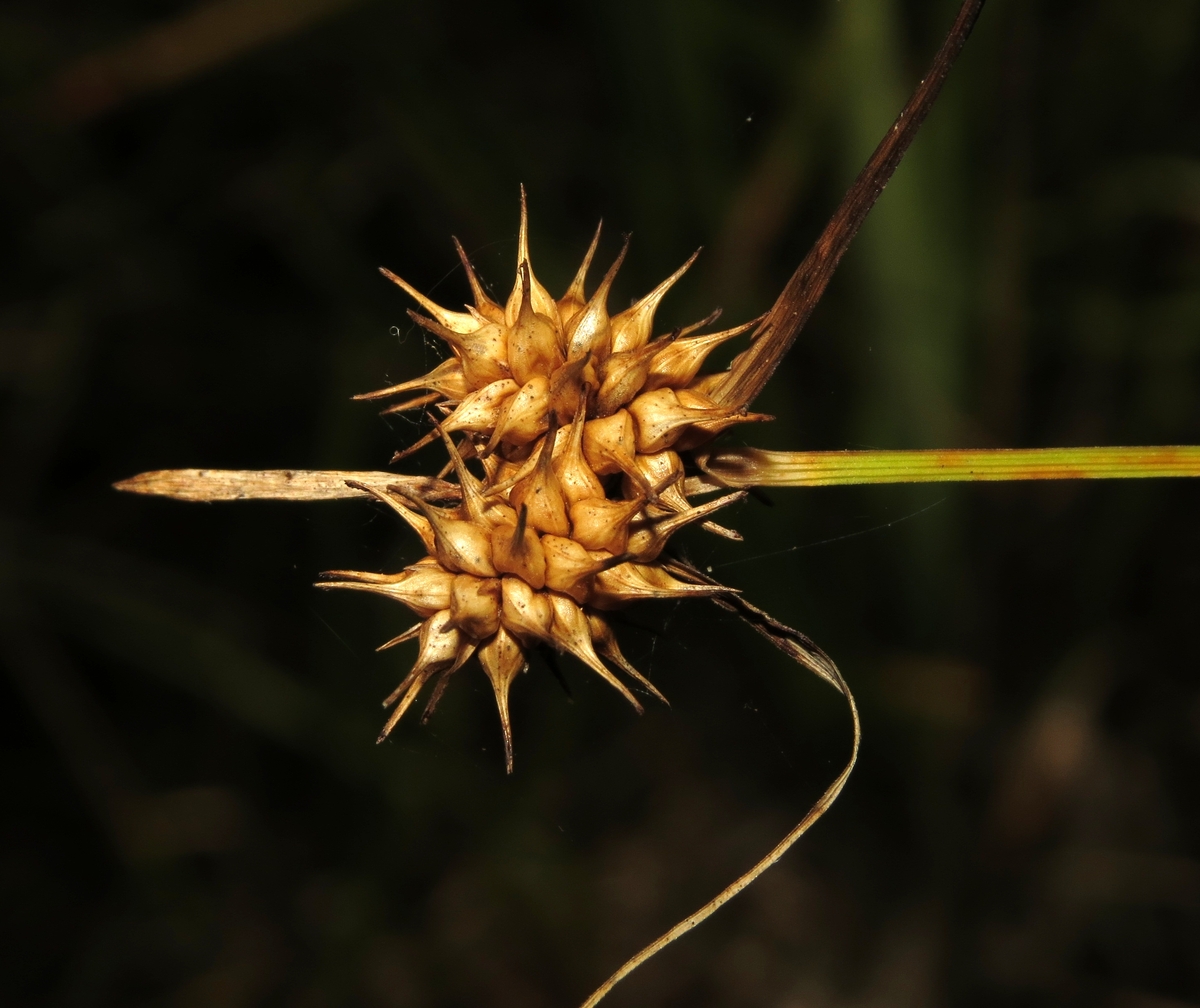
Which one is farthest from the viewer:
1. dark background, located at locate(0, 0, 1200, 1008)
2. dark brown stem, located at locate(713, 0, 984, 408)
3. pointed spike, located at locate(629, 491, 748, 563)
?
dark background, located at locate(0, 0, 1200, 1008)

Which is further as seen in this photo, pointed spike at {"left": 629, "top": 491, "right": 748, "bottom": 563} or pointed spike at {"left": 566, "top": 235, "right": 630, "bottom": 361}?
pointed spike at {"left": 566, "top": 235, "right": 630, "bottom": 361}

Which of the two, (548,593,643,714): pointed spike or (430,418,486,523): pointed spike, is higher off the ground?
(430,418,486,523): pointed spike

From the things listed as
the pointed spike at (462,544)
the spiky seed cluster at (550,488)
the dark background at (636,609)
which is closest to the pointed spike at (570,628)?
the spiky seed cluster at (550,488)

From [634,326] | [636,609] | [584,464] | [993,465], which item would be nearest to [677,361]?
[634,326]

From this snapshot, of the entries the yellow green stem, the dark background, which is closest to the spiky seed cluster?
Result: the yellow green stem

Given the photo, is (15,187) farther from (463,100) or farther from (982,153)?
(982,153)

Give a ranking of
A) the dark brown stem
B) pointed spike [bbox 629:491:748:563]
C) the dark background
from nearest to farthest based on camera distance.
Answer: pointed spike [bbox 629:491:748:563], the dark brown stem, the dark background

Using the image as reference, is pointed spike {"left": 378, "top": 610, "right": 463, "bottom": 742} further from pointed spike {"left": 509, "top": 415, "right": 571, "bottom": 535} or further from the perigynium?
pointed spike {"left": 509, "top": 415, "right": 571, "bottom": 535}
